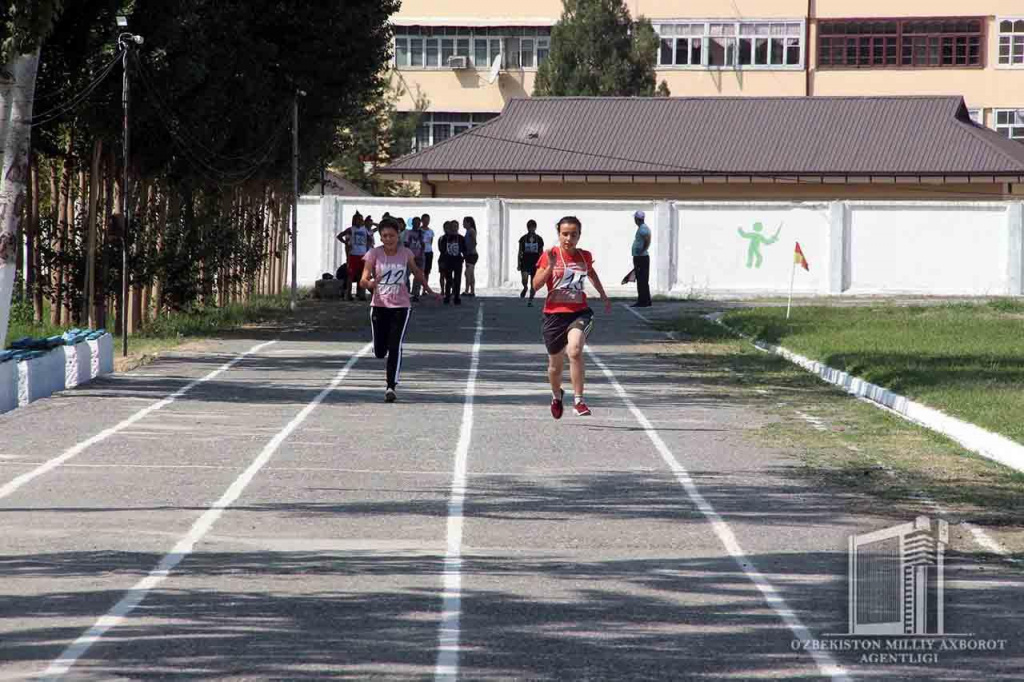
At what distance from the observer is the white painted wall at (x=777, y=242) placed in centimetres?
4103

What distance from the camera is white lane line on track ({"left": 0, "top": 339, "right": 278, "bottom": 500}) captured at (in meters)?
11.4

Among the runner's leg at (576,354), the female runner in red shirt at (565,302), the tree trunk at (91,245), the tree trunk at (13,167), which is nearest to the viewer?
the runner's leg at (576,354)

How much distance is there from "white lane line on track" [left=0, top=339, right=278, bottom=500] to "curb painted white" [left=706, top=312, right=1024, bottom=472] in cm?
688

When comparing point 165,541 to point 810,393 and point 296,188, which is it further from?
point 296,188

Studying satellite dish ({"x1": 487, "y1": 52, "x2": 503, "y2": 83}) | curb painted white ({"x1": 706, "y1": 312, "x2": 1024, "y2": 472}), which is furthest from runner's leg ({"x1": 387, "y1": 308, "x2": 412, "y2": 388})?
satellite dish ({"x1": 487, "y1": 52, "x2": 503, "y2": 83})

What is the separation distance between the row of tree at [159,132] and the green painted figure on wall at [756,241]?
11.8m

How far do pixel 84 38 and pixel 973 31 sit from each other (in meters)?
46.8

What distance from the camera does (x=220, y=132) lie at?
27.5m

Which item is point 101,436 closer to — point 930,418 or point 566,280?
point 566,280

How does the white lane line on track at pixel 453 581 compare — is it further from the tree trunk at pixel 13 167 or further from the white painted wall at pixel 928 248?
the white painted wall at pixel 928 248

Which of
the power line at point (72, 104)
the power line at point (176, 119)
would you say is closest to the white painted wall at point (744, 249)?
the power line at point (176, 119)

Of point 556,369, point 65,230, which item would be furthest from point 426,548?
point 65,230

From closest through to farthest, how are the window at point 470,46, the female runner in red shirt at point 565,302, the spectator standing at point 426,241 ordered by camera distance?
the female runner in red shirt at point 565,302 → the spectator standing at point 426,241 → the window at point 470,46

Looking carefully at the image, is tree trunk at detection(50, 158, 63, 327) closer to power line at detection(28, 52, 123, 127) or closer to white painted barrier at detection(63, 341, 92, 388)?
power line at detection(28, 52, 123, 127)
